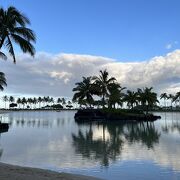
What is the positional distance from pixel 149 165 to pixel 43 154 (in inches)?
305

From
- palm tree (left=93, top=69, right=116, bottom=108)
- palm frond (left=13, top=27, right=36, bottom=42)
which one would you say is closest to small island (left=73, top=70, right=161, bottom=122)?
palm tree (left=93, top=69, right=116, bottom=108)

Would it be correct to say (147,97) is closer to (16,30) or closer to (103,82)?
(103,82)

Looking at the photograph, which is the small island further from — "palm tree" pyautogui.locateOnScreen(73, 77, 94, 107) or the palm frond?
the palm frond

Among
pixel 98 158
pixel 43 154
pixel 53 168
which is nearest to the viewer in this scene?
pixel 53 168

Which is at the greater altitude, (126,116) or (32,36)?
(32,36)

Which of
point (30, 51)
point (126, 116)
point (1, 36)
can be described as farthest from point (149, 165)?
point (126, 116)

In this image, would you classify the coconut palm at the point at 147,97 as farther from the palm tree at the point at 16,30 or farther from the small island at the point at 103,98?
the palm tree at the point at 16,30

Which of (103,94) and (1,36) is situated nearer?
(1,36)

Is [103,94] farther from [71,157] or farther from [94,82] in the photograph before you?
[71,157]

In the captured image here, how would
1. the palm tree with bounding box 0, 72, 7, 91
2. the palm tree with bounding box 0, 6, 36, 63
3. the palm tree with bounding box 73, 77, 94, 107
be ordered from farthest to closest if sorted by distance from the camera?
1. the palm tree with bounding box 73, 77, 94, 107
2. the palm tree with bounding box 0, 72, 7, 91
3. the palm tree with bounding box 0, 6, 36, 63

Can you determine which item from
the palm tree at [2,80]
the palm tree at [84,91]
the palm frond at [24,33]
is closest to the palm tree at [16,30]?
the palm frond at [24,33]

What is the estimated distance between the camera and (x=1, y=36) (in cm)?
2292

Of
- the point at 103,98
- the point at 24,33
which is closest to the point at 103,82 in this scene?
the point at 103,98

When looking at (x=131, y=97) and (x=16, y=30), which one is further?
(x=131, y=97)
